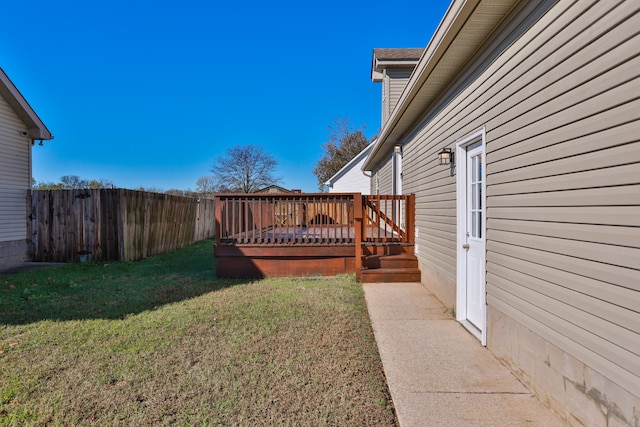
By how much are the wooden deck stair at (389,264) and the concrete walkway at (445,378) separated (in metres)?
1.78

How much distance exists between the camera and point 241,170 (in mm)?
35625

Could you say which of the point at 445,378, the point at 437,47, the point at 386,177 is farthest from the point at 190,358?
the point at 386,177

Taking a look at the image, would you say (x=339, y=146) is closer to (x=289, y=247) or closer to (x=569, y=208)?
(x=289, y=247)

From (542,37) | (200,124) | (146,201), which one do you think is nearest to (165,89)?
(200,124)

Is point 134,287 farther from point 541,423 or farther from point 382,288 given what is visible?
point 541,423

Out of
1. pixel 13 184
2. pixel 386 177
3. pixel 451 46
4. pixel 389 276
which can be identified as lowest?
pixel 389 276

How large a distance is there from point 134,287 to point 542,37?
6260 mm

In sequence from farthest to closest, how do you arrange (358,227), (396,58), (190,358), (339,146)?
(339,146) → (396,58) → (358,227) → (190,358)

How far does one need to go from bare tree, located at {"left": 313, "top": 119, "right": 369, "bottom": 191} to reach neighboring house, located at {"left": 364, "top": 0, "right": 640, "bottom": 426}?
27.1 metres

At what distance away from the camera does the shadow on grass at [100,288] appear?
4344 mm

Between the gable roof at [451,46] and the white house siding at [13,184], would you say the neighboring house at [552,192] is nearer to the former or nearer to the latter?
the gable roof at [451,46]

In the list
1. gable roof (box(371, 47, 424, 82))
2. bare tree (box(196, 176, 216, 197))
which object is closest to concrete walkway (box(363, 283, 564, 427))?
gable roof (box(371, 47, 424, 82))

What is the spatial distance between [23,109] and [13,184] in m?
1.89

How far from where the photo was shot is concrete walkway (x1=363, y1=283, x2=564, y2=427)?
210cm
